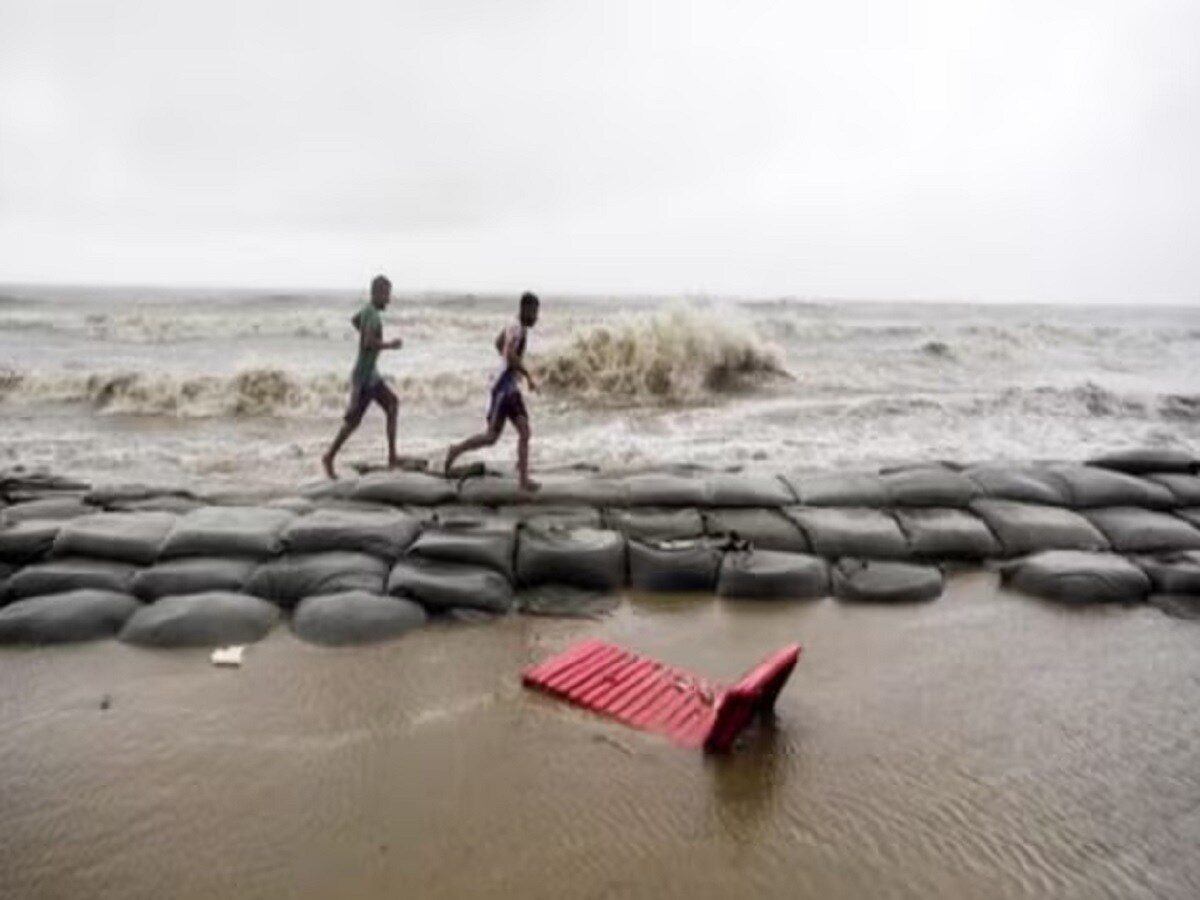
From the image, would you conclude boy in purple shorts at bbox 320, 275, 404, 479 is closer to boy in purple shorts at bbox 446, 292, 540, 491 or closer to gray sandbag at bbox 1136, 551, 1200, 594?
boy in purple shorts at bbox 446, 292, 540, 491

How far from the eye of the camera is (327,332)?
22.1m

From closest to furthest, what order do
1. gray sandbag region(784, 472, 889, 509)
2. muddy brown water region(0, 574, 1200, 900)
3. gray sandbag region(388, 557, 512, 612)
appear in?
1. muddy brown water region(0, 574, 1200, 900)
2. gray sandbag region(388, 557, 512, 612)
3. gray sandbag region(784, 472, 889, 509)

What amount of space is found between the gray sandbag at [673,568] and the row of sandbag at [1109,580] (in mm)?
1600

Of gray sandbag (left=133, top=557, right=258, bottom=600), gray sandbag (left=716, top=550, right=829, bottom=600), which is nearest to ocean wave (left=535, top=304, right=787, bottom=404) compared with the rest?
gray sandbag (left=716, top=550, right=829, bottom=600)

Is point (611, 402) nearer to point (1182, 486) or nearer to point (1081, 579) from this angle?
point (1182, 486)

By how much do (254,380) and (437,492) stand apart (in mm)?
7191

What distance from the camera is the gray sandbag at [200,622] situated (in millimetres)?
3896

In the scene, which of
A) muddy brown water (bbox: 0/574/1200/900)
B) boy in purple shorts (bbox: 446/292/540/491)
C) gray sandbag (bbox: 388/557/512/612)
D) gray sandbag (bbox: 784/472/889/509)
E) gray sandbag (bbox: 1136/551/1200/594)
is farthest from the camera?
boy in purple shorts (bbox: 446/292/540/491)

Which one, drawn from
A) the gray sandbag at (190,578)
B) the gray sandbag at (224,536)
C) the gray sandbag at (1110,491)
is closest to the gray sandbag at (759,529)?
the gray sandbag at (1110,491)

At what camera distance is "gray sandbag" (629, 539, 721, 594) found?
4672 mm

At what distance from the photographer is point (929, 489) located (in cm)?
576

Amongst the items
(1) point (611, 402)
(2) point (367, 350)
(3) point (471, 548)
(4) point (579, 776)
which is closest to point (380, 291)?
(2) point (367, 350)

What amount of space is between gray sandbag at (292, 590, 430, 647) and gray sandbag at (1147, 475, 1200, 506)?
15.5 ft

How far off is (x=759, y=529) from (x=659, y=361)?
27.7 ft
